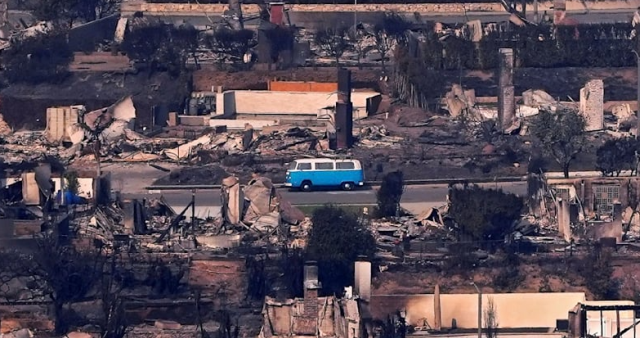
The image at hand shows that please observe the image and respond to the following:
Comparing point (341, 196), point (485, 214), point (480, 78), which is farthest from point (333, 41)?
point (485, 214)

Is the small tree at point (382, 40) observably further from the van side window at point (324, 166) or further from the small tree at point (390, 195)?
the small tree at point (390, 195)

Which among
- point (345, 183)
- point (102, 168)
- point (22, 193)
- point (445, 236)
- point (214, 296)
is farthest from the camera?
point (102, 168)

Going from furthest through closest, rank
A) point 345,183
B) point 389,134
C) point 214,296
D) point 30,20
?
point 30,20 < point 389,134 < point 345,183 < point 214,296

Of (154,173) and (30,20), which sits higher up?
(30,20)

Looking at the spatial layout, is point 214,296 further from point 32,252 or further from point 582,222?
point 582,222

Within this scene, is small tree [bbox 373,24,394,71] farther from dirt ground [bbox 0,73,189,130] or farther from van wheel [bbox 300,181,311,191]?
van wheel [bbox 300,181,311,191]

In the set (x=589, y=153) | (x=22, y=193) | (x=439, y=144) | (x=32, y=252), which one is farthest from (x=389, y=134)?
(x=32, y=252)

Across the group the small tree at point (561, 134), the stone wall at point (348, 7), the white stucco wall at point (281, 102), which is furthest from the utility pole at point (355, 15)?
the small tree at point (561, 134)
